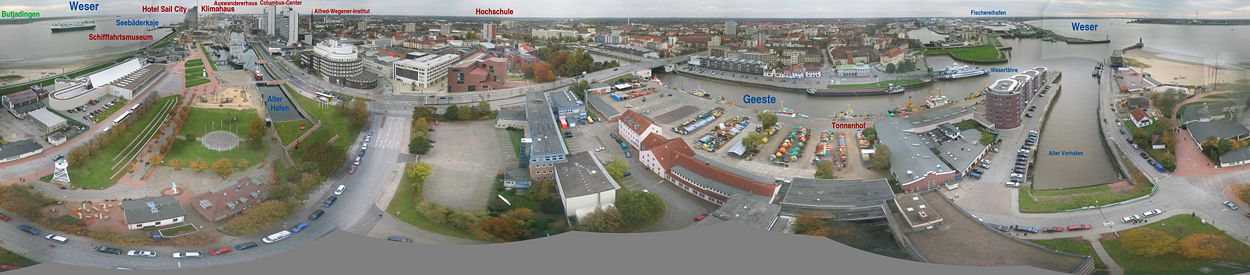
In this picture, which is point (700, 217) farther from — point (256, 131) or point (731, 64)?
point (731, 64)

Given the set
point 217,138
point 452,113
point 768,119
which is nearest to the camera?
point 217,138

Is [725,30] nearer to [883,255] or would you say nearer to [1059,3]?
[883,255]

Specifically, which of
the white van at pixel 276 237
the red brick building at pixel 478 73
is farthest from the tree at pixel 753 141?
the white van at pixel 276 237

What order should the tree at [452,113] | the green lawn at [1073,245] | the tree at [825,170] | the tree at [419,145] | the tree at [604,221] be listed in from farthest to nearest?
the tree at [452,113], the tree at [419,145], the tree at [825,170], the tree at [604,221], the green lawn at [1073,245]

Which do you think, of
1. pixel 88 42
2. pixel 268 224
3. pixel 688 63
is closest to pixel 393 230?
pixel 268 224

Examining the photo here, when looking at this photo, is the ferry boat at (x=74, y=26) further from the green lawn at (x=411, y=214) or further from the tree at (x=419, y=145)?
the green lawn at (x=411, y=214)

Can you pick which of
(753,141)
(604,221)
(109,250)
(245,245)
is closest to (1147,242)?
(753,141)
